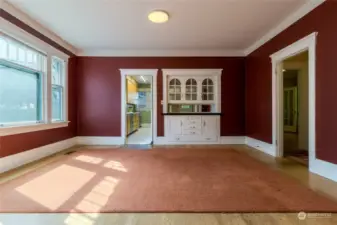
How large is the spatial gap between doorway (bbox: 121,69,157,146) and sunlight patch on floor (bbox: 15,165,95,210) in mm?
3049

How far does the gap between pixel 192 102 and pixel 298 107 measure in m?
2.93

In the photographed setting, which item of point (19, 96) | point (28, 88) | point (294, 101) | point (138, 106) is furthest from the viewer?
point (138, 106)

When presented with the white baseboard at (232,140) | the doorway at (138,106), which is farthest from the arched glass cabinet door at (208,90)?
the doorway at (138,106)

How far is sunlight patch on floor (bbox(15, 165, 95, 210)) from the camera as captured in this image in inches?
92.3

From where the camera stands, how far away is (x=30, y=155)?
4152 millimetres

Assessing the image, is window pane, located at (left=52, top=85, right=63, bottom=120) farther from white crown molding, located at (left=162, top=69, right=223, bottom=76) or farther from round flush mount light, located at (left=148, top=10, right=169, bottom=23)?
round flush mount light, located at (left=148, top=10, right=169, bottom=23)

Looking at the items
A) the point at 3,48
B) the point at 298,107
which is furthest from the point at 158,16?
the point at 298,107

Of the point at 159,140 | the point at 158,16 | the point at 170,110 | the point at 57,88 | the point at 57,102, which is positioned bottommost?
the point at 159,140

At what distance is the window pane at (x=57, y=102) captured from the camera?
5.30m

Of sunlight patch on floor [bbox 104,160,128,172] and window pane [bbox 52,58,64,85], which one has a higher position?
window pane [bbox 52,58,64,85]

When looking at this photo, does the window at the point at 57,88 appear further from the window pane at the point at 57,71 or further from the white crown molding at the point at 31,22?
the white crown molding at the point at 31,22

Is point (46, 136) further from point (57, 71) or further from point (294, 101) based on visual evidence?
point (294, 101)

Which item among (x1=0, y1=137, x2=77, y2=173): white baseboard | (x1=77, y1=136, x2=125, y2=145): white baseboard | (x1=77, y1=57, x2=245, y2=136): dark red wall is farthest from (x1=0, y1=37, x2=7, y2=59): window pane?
(x1=77, y1=136, x2=125, y2=145): white baseboard

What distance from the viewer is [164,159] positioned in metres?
4.37
